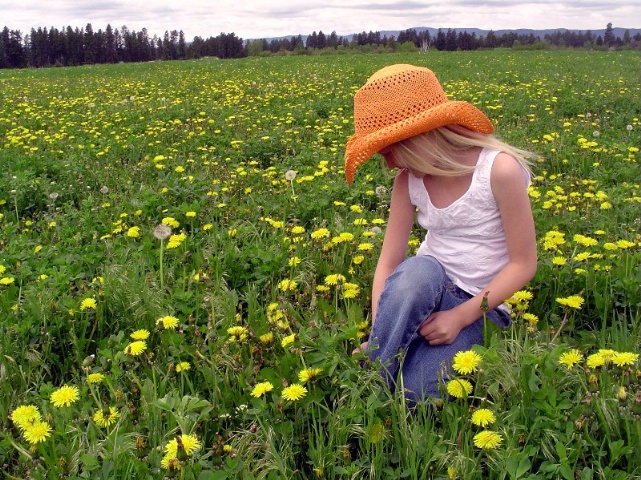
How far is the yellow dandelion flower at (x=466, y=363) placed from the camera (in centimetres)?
185

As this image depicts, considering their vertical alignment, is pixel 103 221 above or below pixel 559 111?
below

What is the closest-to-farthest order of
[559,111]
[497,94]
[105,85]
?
[559,111] < [497,94] < [105,85]

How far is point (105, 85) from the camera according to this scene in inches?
557

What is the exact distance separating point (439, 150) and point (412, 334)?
2.24 feet

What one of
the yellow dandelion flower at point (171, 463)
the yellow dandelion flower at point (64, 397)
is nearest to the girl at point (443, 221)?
the yellow dandelion flower at point (171, 463)

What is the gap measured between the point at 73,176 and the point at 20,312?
274 centimetres

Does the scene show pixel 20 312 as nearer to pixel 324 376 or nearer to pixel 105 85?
pixel 324 376

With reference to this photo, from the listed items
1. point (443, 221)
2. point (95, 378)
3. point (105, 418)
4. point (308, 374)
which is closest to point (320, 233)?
point (443, 221)

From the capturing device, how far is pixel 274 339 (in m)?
2.37

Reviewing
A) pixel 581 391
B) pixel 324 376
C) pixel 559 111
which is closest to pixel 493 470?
pixel 581 391

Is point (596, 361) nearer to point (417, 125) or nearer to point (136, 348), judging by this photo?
point (417, 125)

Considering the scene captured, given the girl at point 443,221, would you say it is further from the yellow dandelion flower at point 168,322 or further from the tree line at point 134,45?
the tree line at point 134,45

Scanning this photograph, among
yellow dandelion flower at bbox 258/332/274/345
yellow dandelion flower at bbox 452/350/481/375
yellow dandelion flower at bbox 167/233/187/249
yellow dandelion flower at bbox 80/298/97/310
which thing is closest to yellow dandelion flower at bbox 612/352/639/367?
yellow dandelion flower at bbox 452/350/481/375

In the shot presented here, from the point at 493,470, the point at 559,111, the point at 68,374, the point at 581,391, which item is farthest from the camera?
the point at 559,111
